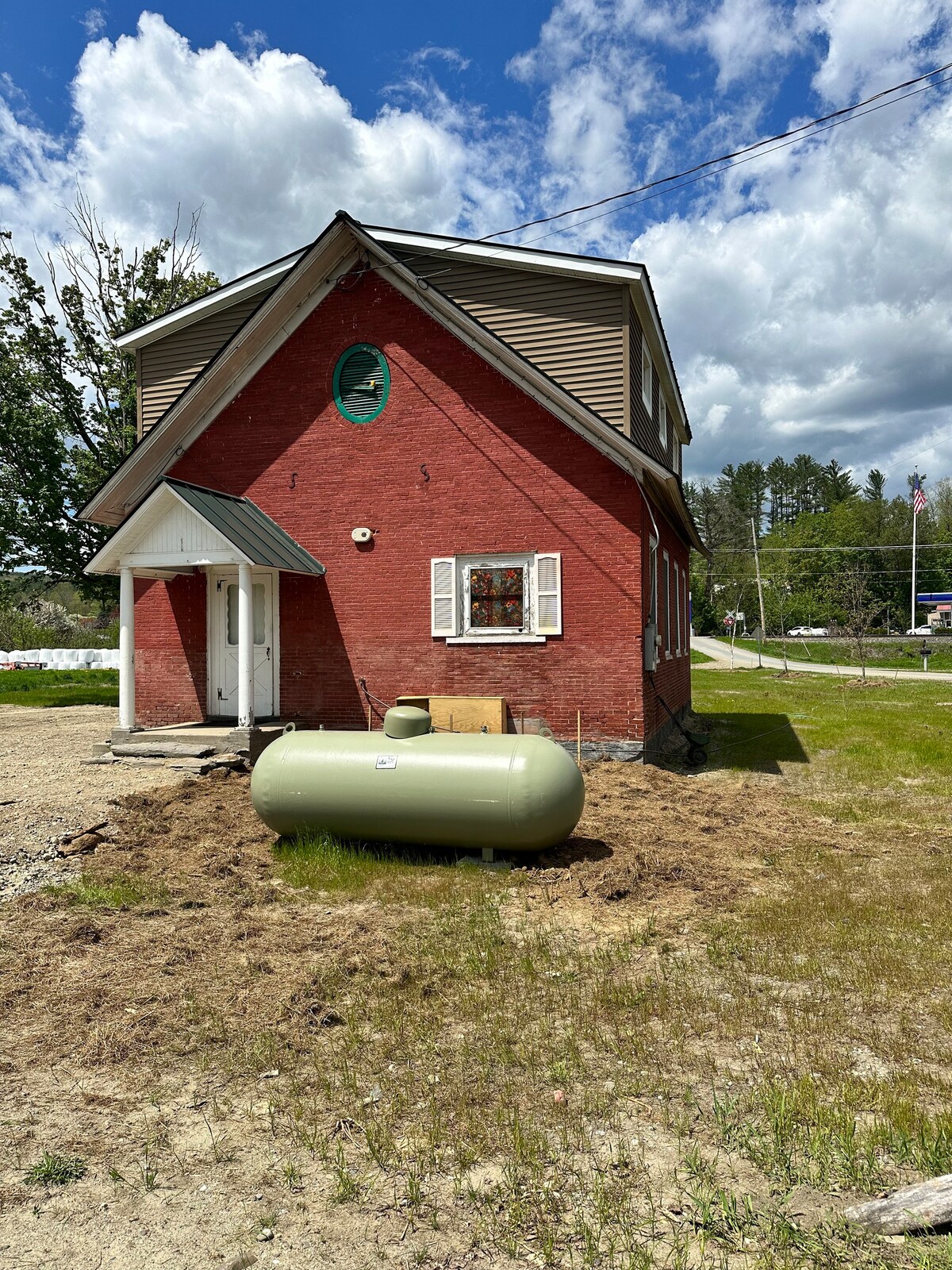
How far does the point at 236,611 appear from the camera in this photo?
14.8 m

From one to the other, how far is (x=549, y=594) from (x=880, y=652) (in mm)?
48424

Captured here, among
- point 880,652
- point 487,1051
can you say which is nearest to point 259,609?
point 487,1051

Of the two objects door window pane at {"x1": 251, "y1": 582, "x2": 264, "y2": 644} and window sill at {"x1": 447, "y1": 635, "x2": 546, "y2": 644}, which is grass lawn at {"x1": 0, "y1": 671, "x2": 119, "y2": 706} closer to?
door window pane at {"x1": 251, "y1": 582, "x2": 264, "y2": 644}

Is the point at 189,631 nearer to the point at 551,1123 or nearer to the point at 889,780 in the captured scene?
the point at 889,780

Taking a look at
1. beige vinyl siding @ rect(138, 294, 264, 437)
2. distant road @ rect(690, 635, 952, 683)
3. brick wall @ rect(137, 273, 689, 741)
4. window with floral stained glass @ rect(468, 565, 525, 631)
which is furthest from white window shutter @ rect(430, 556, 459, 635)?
distant road @ rect(690, 635, 952, 683)

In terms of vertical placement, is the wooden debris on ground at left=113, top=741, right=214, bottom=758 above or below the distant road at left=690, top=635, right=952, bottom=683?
above

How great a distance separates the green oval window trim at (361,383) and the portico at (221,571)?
231 cm

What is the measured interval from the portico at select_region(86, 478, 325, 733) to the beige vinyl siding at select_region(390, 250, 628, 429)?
516cm

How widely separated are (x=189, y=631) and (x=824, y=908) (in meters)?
11.4

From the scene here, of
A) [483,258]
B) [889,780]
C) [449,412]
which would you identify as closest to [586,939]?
[889,780]

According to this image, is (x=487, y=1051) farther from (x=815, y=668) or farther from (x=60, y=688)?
(x=815, y=668)

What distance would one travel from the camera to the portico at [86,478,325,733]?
1277cm

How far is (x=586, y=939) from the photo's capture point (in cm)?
612

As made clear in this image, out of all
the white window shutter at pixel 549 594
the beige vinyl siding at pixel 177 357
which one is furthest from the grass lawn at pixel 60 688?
the white window shutter at pixel 549 594
